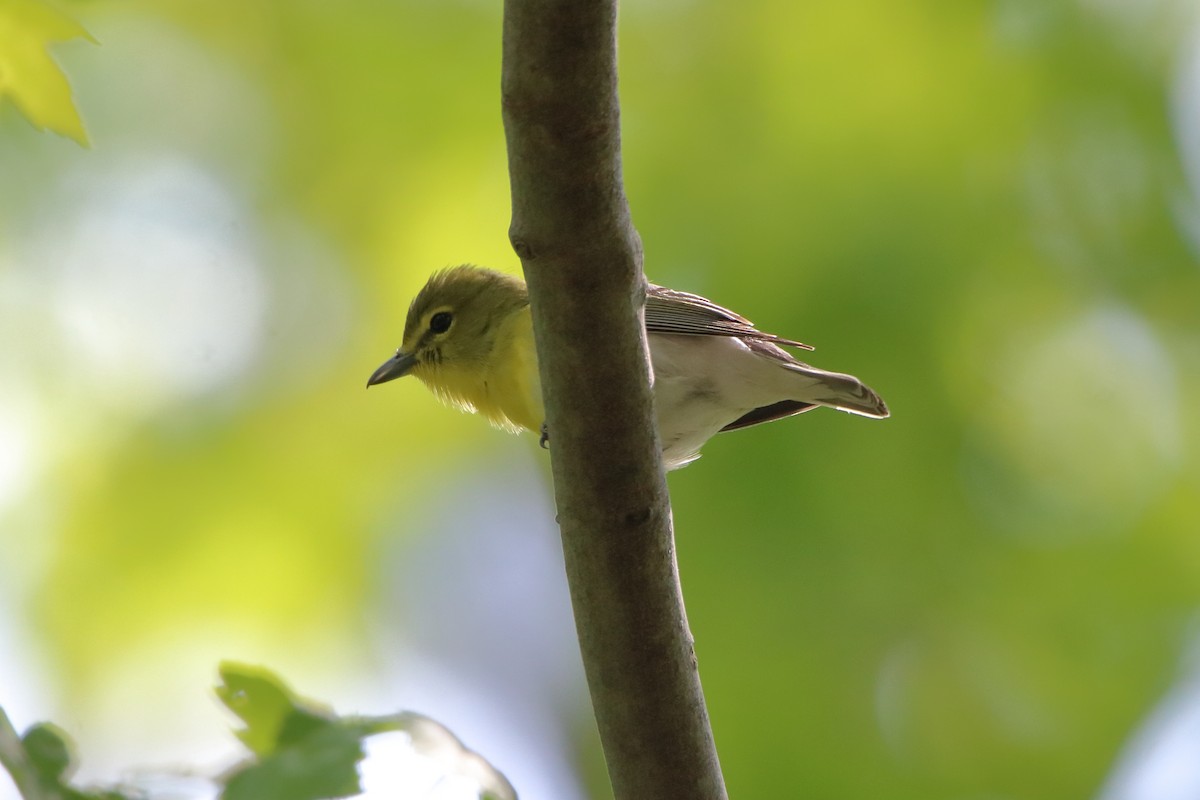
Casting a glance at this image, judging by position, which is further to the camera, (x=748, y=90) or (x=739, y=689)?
(x=748, y=90)

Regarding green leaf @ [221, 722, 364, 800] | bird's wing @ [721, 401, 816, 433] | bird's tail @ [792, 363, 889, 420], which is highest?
bird's tail @ [792, 363, 889, 420]

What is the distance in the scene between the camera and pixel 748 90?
5477mm

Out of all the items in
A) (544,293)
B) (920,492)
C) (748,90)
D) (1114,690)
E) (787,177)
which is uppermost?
(748,90)

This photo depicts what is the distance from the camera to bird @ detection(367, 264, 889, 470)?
5129 millimetres

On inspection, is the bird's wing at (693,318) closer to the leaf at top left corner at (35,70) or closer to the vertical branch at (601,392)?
the vertical branch at (601,392)

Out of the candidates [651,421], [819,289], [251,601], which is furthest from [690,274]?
[651,421]

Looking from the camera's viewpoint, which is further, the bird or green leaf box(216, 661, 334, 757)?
the bird

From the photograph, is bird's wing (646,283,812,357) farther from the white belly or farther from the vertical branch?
the vertical branch

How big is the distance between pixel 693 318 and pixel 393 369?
4.76 feet

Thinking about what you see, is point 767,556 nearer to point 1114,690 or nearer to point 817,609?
point 817,609

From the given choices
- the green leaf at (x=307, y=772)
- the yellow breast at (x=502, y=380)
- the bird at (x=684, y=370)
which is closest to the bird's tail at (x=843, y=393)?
the bird at (x=684, y=370)

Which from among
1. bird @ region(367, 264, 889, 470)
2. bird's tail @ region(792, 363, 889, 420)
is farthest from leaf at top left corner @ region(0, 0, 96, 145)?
bird's tail @ region(792, 363, 889, 420)

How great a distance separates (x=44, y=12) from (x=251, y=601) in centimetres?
382

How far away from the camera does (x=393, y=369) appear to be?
552 centimetres
